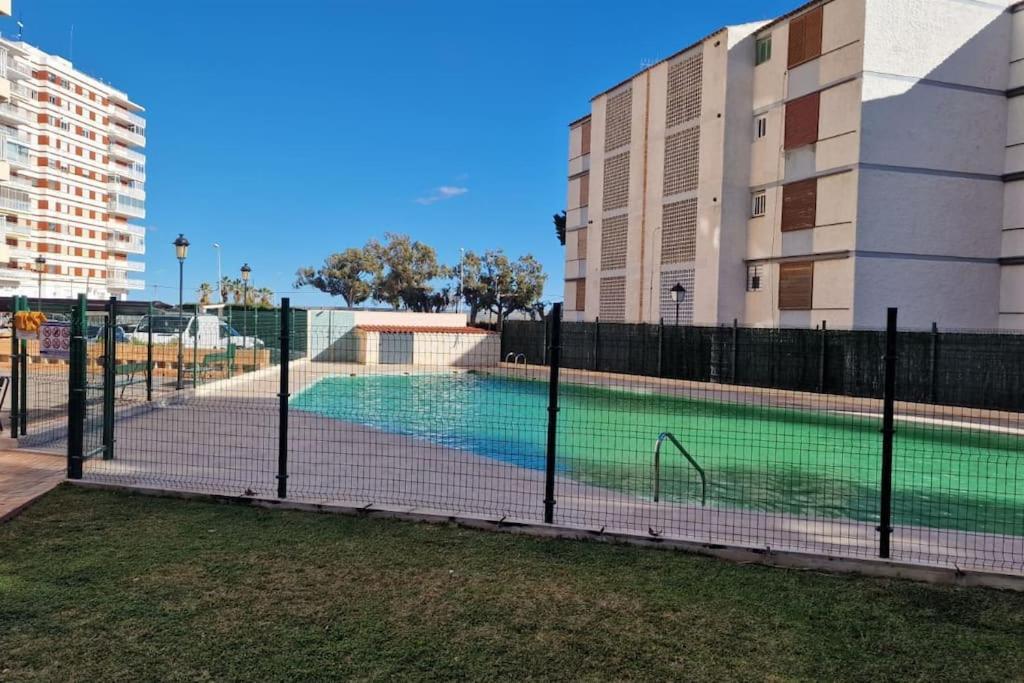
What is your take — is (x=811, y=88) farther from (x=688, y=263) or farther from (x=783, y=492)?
(x=783, y=492)

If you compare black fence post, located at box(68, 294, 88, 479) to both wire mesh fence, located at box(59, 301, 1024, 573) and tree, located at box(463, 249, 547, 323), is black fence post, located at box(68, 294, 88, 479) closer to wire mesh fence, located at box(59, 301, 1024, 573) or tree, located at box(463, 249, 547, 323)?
wire mesh fence, located at box(59, 301, 1024, 573)

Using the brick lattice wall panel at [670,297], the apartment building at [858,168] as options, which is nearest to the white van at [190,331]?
the brick lattice wall panel at [670,297]

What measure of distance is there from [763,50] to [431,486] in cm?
2628

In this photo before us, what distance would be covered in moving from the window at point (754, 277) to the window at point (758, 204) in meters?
2.02

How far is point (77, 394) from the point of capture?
669 centimetres

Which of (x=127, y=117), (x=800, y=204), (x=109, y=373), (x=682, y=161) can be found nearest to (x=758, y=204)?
(x=800, y=204)

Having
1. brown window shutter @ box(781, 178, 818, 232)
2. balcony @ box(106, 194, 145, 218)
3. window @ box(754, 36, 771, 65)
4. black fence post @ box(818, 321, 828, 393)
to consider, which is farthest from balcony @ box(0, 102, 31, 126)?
black fence post @ box(818, 321, 828, 393)

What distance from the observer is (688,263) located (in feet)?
97.8

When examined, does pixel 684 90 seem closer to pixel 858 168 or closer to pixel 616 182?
pixel 616 182

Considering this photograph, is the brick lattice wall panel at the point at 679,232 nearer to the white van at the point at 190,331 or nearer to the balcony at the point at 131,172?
the white van at the point at 190,331

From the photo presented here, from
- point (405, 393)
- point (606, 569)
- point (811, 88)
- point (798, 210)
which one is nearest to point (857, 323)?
point (798, 210)

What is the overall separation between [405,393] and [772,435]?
8721 mm

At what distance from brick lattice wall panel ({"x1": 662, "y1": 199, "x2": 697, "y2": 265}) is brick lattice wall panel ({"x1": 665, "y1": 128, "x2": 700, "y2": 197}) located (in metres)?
0.67

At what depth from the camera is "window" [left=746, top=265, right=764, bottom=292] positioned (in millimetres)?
28125
